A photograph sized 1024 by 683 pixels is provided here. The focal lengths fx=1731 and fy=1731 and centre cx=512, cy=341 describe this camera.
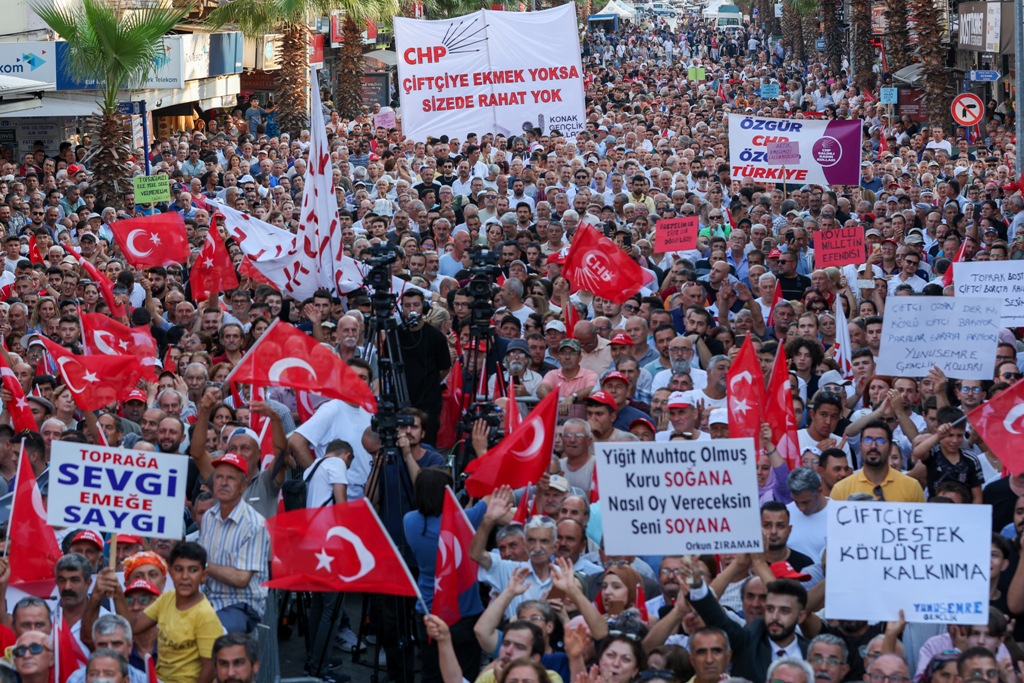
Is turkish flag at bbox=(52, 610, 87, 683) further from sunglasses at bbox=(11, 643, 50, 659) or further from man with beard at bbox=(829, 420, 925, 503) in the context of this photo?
man with beard at bbox=(829, 420, 925, 503)

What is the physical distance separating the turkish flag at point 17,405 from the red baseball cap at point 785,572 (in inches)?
204

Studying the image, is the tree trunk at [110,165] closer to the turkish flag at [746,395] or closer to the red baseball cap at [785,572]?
the turkish flag at [746,395]

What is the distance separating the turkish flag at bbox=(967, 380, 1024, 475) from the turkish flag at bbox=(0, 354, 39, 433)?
18.8ft

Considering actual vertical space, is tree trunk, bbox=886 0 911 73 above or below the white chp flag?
above

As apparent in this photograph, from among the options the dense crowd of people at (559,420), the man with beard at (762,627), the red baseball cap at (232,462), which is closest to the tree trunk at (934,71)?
the dense crowd of people at (559,420)

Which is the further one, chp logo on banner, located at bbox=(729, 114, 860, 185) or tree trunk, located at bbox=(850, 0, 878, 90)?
tree trunk, located at bbox=(850, 0, 878, 90)

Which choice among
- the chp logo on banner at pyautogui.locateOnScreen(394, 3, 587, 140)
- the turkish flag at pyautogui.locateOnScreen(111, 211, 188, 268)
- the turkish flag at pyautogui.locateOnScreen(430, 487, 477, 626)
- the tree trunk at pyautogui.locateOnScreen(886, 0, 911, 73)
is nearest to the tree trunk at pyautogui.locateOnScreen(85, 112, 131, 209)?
the chp logo on banner at pyautogui.locateOnScreen(394, 3, 587, 140)

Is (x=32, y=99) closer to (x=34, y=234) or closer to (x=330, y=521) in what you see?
(x=34, y=234)

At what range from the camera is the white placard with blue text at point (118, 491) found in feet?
25.9

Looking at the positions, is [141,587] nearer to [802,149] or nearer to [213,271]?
[213,271]

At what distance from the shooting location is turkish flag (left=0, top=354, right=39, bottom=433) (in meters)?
11.0

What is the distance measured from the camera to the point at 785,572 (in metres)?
7.68

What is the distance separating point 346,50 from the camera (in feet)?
133

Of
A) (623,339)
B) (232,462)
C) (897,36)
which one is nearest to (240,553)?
(232,462)
